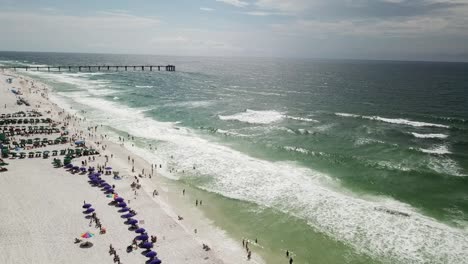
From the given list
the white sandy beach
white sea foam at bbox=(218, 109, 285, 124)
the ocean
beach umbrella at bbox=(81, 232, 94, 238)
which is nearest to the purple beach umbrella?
the white sandy beach

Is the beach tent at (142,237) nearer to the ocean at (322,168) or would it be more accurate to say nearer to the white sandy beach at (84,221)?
the white sandy beach at (84,221)

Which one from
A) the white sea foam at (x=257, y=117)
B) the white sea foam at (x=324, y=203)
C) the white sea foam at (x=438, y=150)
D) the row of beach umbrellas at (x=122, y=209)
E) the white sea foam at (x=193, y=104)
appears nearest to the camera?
the row of beach umbrellas at (x=122, y=209)

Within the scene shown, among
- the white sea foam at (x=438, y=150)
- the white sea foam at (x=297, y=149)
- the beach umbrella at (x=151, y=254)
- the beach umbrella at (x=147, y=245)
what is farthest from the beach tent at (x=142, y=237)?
the white sea foam at (x=438, y=150)

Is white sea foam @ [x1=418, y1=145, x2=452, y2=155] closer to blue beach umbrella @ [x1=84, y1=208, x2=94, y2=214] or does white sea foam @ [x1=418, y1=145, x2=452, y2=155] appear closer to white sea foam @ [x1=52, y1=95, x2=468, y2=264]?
white sea foam @ [x1=52, y1=95, x2=468, y2=264]

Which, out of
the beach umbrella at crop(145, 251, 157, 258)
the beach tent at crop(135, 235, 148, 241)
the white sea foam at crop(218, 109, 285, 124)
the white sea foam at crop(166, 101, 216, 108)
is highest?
the white sea foam at crop(166, 101, 216, 108)

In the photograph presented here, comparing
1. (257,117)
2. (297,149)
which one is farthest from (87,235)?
(257,117)
